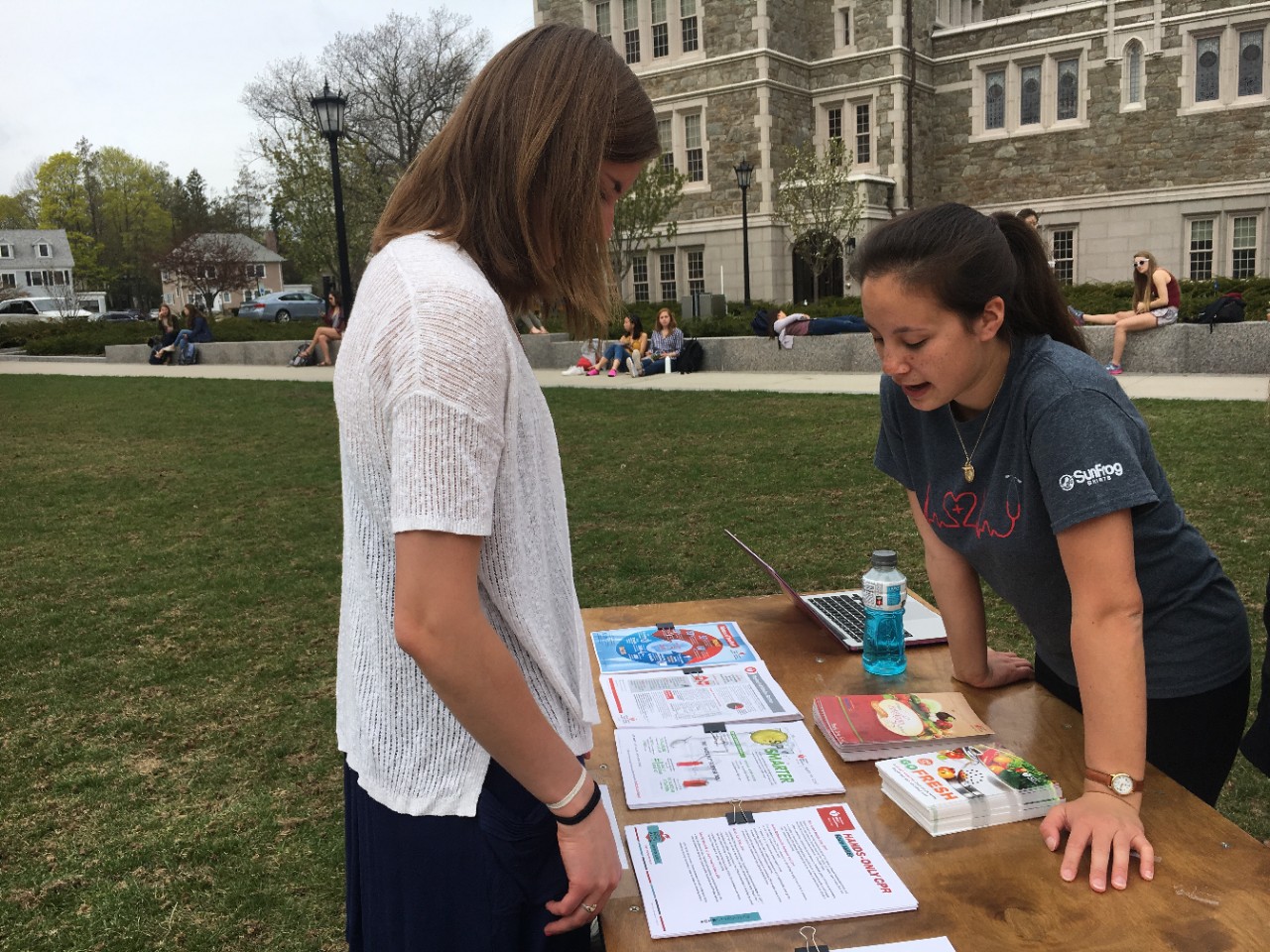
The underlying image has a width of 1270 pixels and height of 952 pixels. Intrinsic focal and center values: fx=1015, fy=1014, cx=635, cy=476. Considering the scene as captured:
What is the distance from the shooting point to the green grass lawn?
3047mm

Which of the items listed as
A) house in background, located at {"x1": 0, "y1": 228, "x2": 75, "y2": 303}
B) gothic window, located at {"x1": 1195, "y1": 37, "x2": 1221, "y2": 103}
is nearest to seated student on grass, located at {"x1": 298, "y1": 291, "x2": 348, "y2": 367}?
gothic window, located at {"x1": 1195, "y1": 37, "x2": 1221, "y2": 103}

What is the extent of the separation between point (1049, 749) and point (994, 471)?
0.53m

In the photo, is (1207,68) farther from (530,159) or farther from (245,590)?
(530,159)

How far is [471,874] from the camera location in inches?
54.1

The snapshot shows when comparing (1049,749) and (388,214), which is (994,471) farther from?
(388,214)

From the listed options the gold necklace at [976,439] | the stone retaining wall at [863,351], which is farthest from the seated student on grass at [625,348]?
the gold necklace at [976,439]

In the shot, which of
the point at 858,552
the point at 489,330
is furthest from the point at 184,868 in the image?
the point at 858,552

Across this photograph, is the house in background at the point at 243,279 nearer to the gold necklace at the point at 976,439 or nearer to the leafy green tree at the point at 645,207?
the leafy green tree at the point at 645,207

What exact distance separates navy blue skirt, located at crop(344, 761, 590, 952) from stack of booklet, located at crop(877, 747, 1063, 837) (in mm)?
610

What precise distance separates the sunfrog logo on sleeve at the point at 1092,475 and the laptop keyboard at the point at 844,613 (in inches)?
32.4

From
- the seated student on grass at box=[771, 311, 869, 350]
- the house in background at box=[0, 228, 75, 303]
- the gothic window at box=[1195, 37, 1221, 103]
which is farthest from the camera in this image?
the house in background at box=[0, 228, 75, 303]

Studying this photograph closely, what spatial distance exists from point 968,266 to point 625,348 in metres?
15.9

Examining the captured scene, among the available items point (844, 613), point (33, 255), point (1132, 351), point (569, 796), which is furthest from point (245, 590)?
point (33, 255)

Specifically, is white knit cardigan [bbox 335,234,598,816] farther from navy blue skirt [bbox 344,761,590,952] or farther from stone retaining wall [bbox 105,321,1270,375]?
stone retaining wall [bbox 105,321,1270,375]
